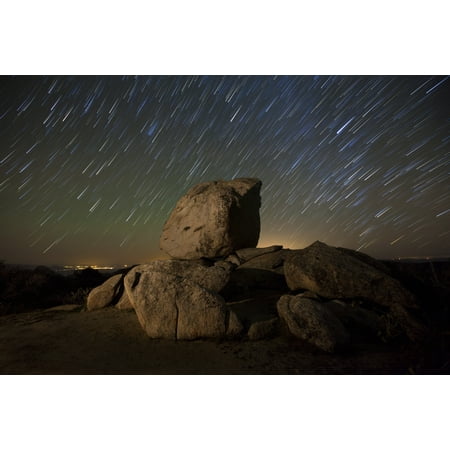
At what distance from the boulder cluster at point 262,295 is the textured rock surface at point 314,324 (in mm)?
21

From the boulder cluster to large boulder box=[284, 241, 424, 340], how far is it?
0.08 ft

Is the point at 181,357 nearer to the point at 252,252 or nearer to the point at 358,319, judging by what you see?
the point at 358,319

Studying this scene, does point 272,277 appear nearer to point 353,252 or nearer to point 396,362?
point 353,252

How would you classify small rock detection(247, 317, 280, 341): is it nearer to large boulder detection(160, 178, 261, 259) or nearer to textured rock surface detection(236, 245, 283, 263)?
textured rock surface detection(236, 245, 283, 263)

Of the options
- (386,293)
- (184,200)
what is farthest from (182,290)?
(184,200)

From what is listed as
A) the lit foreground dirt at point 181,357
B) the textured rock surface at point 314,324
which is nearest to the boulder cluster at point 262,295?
the textured rock surface at point 314,324

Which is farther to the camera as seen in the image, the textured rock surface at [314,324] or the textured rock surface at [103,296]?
the textured rock surface at [103,296]

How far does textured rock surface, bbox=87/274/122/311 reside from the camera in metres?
9.45

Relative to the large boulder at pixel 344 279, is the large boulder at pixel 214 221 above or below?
above

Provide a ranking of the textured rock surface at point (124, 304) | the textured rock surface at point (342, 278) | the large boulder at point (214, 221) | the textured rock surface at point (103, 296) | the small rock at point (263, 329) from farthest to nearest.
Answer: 1. the large boulder at point (214, 221)
2. the textured rock surface at point (103, 296)
3. the textured rock surface at point (124, 304)
4. the textured rock surface at point (342, 278)
5. the small rock at point (263, 329)

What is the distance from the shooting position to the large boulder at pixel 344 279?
7.35m

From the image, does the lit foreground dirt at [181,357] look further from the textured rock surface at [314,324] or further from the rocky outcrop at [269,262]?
the rocky outcrop at [269,262]

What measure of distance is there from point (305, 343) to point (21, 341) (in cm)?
689

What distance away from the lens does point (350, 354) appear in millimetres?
5633
